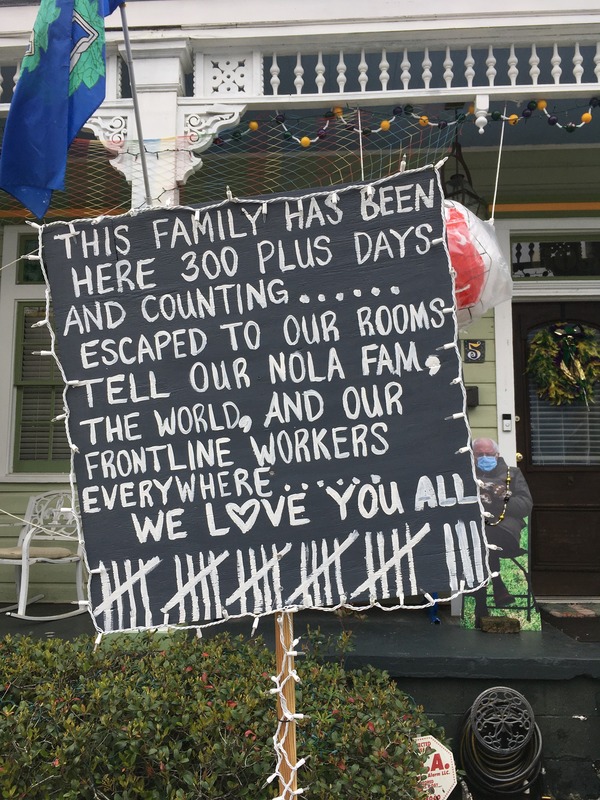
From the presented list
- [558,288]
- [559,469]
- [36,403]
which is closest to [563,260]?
[558,288]

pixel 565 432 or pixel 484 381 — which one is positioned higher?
pixel 484 381

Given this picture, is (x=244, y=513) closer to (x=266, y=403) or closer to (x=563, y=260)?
(x=266, y=403)

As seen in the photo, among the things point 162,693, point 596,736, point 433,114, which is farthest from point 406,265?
point 433,114

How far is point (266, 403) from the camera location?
218 cm

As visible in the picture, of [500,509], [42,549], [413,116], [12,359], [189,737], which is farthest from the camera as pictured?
[12,359]

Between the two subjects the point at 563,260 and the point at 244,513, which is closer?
the point at 244,513

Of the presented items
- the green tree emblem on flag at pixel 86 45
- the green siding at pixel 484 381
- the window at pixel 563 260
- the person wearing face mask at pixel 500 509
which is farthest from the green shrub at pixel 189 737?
the window at pixel 563 260

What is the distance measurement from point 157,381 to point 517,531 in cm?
303

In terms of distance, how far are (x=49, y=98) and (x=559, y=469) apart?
4.46 meters

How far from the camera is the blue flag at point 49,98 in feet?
9.71

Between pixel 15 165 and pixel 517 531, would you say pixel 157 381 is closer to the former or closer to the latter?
pixel 15 165

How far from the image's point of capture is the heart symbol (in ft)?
6.95

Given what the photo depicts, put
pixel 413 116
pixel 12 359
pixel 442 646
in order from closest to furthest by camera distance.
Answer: pixel 442 646 → pixel 413 116 → pixel 12 359

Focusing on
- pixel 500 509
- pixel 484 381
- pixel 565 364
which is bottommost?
pixel 500 509
